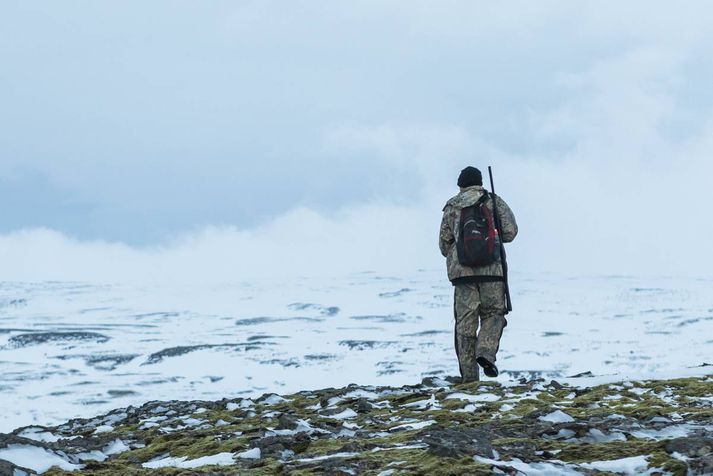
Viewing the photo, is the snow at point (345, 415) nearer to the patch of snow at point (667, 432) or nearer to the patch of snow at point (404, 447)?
the patch of snow at point (404, 447)

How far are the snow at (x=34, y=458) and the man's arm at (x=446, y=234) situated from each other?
6.53 metres

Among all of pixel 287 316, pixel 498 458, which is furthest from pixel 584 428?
pixel 287 316

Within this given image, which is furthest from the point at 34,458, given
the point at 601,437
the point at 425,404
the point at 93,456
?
the point at 425,404

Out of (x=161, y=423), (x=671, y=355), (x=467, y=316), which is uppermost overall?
(x=467, y=316)

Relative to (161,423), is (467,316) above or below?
above

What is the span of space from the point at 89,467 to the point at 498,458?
2.85 metres

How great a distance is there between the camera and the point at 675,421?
24.2 feet

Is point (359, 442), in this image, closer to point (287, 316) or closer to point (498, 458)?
point (498, 458)

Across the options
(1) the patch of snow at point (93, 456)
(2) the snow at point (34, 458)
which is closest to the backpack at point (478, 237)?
(1) the patch of snow at point (93, 456)

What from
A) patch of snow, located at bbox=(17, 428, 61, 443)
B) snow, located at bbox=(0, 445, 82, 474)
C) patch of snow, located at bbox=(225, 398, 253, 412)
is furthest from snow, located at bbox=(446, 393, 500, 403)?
snow, located at bbox=(0, 445, 82, 474)

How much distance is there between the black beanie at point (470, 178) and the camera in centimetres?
1238

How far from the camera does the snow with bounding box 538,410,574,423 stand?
7590 mm

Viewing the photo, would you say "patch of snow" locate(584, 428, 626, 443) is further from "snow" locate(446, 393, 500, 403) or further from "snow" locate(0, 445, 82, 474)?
"snow" locate(0, 445, 82, 474)

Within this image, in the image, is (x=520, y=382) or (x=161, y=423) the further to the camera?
(x=520, y=382)
